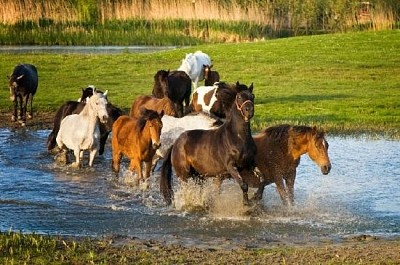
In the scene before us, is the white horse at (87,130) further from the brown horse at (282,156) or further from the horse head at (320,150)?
the horse head at (320,150)

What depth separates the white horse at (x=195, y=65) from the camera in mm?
21812

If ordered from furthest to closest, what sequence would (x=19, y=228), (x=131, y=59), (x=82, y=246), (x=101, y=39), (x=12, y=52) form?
1. (x=101, y=39)
2. (x=12, y=52)
3. (x=131, y=59)
4. (x=19, y=228)
5. (x=82, y=246)

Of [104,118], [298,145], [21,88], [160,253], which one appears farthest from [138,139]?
[21,88]

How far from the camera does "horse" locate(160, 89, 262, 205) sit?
1108 centimetres

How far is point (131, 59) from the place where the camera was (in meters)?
32.1

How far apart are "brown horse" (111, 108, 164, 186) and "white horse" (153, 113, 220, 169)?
47 cm

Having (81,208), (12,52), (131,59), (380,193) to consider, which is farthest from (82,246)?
(12,52)

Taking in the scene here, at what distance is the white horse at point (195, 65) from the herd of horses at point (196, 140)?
124 inches

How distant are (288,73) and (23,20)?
57.3ft

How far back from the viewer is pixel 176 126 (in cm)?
1395

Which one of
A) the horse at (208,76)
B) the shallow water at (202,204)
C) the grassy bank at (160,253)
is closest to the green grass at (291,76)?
the horse at (208,76)

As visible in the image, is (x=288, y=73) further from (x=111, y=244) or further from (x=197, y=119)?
(x=111, y=244)

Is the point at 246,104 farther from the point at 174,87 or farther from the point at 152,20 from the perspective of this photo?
the point at 152,20

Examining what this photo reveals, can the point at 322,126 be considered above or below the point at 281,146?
below
